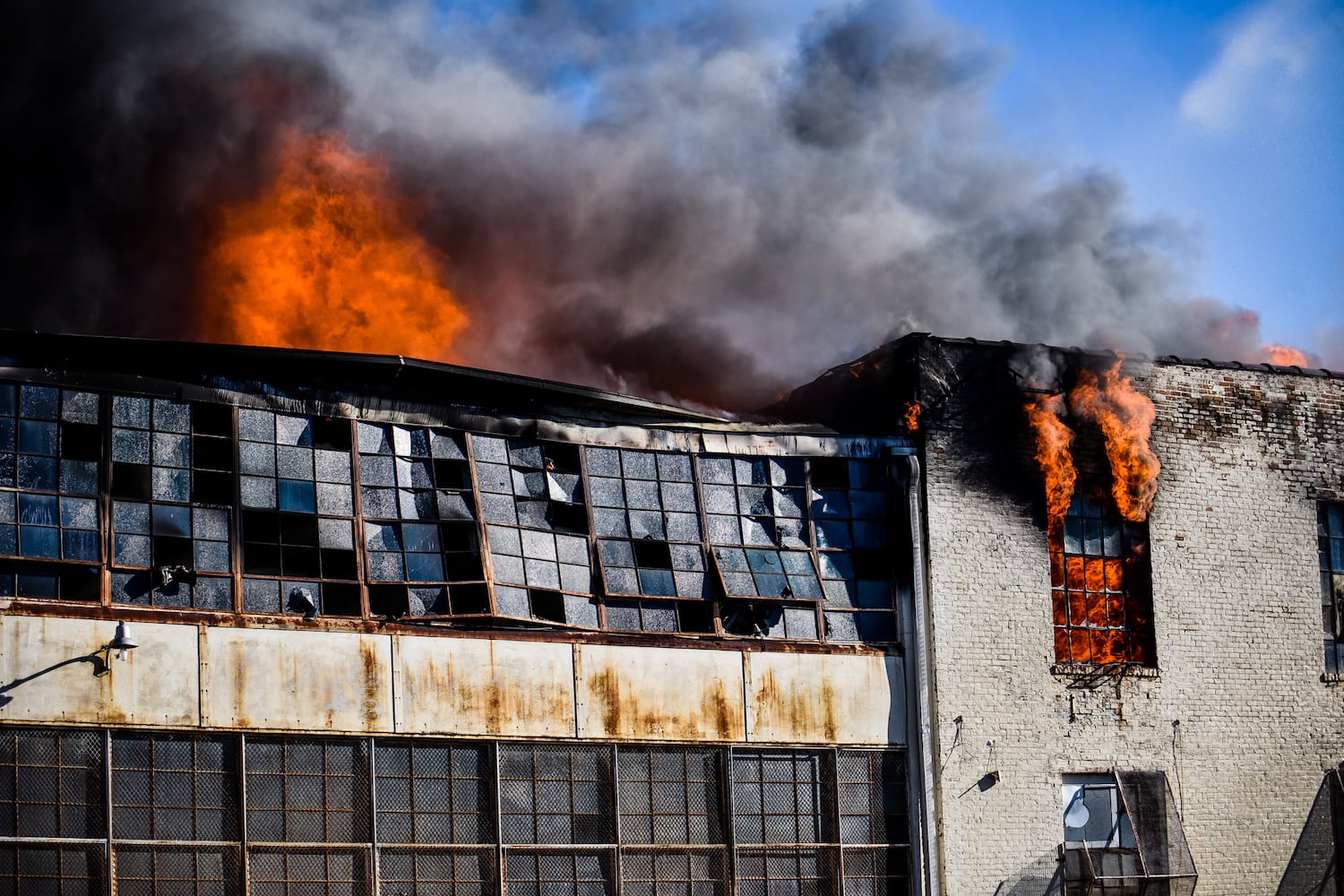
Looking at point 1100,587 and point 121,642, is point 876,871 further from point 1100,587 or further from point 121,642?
point 121,642

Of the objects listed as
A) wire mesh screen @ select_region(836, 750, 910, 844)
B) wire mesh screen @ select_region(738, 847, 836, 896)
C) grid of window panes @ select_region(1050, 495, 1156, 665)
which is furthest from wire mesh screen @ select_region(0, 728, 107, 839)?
grid of window panes @ select_region(1050, 495, 1156, 665)

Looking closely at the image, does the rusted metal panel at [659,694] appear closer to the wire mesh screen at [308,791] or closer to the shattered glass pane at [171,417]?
the wire mesh screen at [308,791]

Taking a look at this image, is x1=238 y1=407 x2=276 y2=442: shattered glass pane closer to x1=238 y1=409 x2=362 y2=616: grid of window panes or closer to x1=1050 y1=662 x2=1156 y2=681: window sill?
x1=238 y1=409 x2=362 y2=616: grid of window panes

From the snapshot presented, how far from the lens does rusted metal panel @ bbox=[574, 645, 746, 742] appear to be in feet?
56.4

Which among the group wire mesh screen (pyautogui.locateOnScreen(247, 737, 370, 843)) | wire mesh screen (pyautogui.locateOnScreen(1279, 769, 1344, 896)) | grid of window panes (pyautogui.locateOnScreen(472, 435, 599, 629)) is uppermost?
grid of window panes (pyautogui.locateOnScreen(472, 435, 599, 629))

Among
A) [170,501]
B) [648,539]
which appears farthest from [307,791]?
[648,539]

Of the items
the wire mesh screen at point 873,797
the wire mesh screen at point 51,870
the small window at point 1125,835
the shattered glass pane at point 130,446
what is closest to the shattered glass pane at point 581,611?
the wire mesh screen at point 873,797

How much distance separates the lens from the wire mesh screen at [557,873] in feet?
54.1

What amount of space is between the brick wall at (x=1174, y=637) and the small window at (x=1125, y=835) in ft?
0.71

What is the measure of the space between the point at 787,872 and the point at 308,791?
5.38 meters

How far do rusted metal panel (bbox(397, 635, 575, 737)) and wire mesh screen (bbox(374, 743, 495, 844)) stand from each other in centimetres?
24

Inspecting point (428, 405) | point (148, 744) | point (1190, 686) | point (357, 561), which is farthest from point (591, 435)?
point (1190, 686)

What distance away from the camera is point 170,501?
15547 mm

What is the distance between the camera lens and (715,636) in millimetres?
18078
